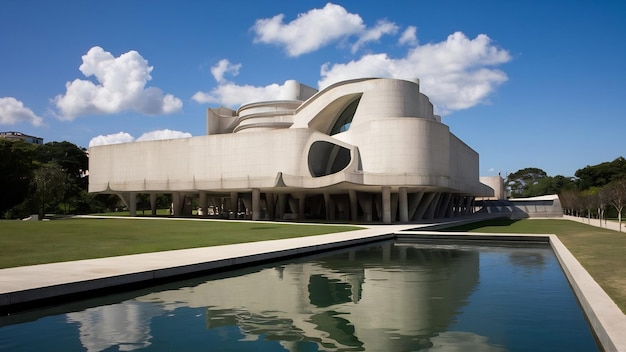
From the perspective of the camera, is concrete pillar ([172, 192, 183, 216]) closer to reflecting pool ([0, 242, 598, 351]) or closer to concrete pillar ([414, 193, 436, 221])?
concrete pillar ([414, 193, 436, 221])

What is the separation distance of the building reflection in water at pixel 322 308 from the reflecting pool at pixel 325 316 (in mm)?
21

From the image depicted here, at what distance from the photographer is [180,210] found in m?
60.9

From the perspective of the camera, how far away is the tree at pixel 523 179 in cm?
13900

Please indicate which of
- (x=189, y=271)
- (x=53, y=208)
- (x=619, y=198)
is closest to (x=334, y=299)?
(x=189, y=271)

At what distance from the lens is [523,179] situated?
465ft

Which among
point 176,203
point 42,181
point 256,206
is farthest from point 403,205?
point 42,181

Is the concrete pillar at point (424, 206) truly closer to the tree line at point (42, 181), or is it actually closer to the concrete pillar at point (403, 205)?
the concrete pillar at point (403, 205)

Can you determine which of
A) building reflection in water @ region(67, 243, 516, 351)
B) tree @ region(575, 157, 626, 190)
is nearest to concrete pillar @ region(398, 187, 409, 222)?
building reflection in water @ region(67, 243, 516, 351)

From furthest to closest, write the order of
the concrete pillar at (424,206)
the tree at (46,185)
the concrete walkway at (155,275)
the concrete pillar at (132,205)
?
the tree at (46,185)
the concrete pillar at (132,205)
the concrete pillar at (424,206)
the concrete walkway at (155,275)

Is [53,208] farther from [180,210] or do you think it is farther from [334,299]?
[334,299]

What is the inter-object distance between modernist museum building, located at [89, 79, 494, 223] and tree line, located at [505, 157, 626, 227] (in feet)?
43.6

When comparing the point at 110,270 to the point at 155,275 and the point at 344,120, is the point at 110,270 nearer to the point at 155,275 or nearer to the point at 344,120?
the point at 155,275

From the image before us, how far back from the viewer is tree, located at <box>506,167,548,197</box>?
456ft

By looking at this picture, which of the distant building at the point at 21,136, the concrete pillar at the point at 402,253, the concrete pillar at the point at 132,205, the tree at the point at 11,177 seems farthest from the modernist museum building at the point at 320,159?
the distant building at the point at 21,136
